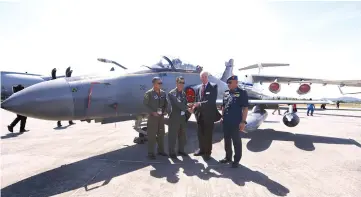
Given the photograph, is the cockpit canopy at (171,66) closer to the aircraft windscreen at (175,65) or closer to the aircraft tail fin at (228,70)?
the aircraft windscreen at (175,65)

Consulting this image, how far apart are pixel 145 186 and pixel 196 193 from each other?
0.86 m

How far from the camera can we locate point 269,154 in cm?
512

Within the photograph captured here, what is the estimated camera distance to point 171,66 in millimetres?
6707

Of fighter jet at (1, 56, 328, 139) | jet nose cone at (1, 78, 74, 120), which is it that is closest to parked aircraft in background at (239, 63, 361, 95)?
fighter jet at (1, 56, 328, 139)

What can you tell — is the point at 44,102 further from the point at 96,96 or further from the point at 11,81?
the point at 11,81

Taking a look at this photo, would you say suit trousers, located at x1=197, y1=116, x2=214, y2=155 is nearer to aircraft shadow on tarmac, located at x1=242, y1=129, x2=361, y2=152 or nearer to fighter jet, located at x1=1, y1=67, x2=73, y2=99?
aircraft shadow on tarmac, located at x1=242, y1=129, x2=361, y2=152

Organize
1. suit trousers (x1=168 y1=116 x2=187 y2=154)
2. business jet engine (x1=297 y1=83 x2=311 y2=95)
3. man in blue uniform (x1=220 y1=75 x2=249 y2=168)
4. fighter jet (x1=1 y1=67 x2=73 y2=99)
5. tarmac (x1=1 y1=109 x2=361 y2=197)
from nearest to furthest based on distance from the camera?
tarmac (x1=1 y1=109 x2=361 y2=197) < man in blue uniform (x1=220 y1=75 x2=249 y2=168) < suit trousers (x1=168 y1=116 x2=187 y2=154) < business jet engine (x1=297 y1=83 x2=311 y2=95) < fighter jet (x1=1 y1=67 x2=73 y2=99)

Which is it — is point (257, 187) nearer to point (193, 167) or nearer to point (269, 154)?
point (193, 167)

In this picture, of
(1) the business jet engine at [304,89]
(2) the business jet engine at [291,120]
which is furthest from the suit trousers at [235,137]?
(1) the business jet engine at [304,89]

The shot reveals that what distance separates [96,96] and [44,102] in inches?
41.9

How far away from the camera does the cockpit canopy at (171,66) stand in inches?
247

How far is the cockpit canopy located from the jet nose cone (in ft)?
7.71

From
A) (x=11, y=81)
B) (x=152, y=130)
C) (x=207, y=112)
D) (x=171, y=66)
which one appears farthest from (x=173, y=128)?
(x=11, y=81)

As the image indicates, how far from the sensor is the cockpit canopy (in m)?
6.29
